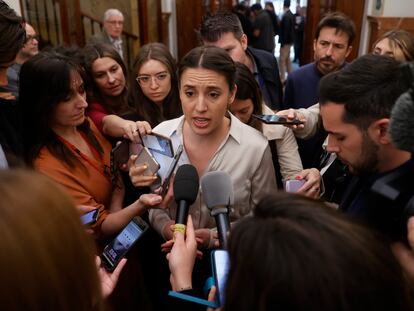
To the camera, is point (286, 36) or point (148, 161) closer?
point (148, 161)

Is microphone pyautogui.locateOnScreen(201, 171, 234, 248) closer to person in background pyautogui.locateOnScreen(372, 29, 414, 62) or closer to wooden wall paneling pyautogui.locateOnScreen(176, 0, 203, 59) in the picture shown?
person in background pyautogui.locateOnScreen(372, 29, 414, 62)

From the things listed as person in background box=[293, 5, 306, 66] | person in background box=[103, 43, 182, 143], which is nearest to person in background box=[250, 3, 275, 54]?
person in background box=[293, 5, 306, 66]

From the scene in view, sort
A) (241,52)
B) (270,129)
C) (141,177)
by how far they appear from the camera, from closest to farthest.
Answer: (141,177) < (270,129) < (241,52)

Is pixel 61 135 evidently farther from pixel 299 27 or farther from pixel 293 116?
pixel 299 27

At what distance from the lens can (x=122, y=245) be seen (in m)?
1.22

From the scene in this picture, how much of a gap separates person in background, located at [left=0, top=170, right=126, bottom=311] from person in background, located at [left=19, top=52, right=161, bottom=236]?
0.72 meters

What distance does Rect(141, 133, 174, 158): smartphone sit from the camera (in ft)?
4.30

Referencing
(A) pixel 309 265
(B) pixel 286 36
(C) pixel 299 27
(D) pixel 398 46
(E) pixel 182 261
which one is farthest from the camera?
(C) pixel 299 27

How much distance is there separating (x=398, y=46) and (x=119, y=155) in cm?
149

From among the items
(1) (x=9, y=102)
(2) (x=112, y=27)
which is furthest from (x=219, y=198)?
(2) (x=112, y=27)

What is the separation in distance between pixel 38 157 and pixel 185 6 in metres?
5.39

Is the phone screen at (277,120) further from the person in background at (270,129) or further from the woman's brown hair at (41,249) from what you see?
the woman's brown hair at (41,249)

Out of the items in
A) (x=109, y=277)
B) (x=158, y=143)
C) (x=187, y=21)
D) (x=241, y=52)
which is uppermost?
(x=187, y=21)

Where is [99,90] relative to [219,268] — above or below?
above
